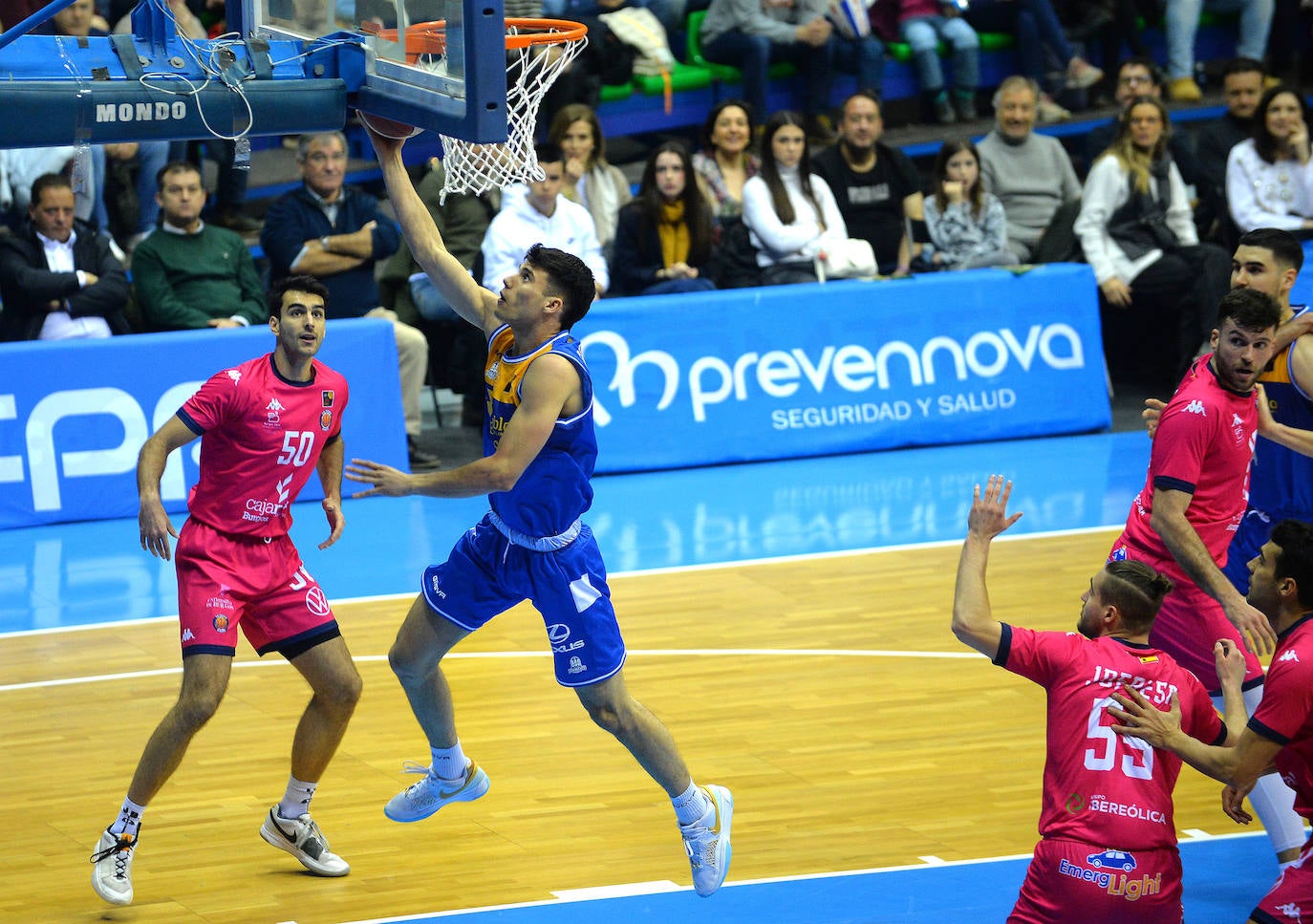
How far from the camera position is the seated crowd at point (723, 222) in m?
11.2

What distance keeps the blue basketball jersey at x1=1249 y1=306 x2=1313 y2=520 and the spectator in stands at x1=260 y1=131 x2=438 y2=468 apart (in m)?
6.06

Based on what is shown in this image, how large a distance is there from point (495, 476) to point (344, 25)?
5.48 feet

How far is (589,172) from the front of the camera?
12.3m

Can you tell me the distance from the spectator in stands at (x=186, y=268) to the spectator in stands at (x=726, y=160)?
11.0ft

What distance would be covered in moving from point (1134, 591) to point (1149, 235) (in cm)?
870

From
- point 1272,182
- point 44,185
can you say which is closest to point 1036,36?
point 1272,182

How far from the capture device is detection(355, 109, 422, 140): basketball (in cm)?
572

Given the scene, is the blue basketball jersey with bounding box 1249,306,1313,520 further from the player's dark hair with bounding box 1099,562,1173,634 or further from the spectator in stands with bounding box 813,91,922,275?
the spectator in stands with bounding box 813,91,922,275

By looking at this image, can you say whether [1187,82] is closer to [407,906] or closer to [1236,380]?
[1236,380]

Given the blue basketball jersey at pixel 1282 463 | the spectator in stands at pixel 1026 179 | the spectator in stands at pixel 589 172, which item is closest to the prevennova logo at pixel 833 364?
the spectator in stands at pixel 1026 179

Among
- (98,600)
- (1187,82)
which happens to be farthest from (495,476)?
(1187,82)

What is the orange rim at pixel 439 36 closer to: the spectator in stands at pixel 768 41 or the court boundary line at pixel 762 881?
the court boundary line at pixel 762 881

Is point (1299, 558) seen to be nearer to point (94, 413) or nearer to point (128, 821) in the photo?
point (128, 821)

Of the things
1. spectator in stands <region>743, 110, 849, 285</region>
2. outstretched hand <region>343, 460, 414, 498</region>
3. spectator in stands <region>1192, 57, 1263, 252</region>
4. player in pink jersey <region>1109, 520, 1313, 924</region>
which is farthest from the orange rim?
spectator in stands <region>1192, 57, 1263, 252</region>
